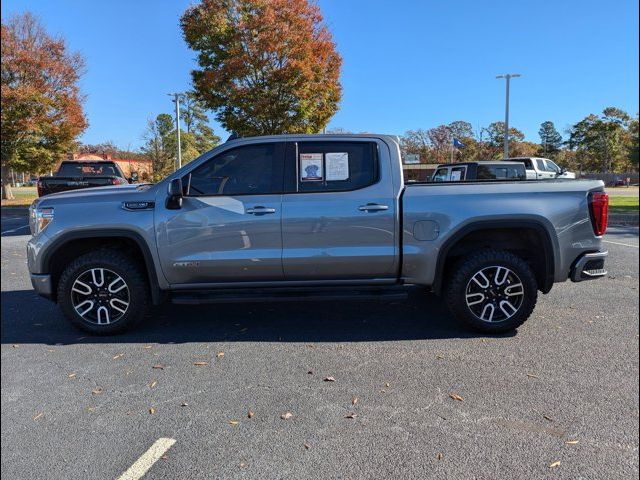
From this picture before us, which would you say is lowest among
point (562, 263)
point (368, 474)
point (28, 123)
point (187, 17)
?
point (368, 474)

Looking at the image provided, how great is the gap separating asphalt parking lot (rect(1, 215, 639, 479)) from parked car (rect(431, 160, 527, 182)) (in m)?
9.12

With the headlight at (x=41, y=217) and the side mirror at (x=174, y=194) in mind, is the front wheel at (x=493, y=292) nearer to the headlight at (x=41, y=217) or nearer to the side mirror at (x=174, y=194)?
the side mirror at (x=174, y=194)

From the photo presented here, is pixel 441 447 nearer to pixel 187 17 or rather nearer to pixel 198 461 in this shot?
pixel 198 461

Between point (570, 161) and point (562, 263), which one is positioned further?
point (570, 161)

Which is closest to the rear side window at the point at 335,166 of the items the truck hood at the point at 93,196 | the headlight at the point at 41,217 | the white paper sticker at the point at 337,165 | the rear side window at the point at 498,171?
the white paper sticker at the point at 337,165

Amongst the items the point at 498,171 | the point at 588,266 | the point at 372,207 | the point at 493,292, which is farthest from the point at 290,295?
the point at 498,171

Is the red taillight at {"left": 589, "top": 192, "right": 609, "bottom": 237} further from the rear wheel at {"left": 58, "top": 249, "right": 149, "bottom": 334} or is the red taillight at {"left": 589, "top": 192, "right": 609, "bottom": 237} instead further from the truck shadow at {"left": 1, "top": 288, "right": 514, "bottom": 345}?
the rear wheel at {"left": 58, "top": 249, "right": 149, "bottom": 334}

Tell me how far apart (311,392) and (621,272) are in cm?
598

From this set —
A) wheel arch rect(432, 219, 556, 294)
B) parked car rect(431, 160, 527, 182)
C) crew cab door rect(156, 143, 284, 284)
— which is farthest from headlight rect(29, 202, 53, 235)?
parked car rect(431, 160, 527, 182)

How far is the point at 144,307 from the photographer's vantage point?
4414 mm

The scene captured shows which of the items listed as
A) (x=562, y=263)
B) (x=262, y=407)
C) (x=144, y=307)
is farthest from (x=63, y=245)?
(x=562, y=263)

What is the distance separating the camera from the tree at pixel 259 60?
17.1 meters

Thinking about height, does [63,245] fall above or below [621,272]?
above

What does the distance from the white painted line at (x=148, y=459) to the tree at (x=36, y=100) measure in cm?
2116
